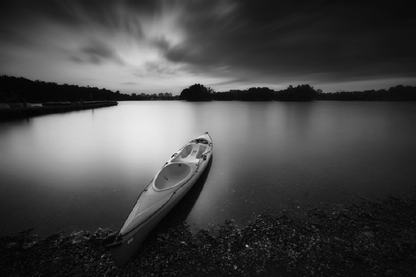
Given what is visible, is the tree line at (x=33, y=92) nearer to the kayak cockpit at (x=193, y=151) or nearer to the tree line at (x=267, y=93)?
the kayak cockpit at (x=193, y=151)

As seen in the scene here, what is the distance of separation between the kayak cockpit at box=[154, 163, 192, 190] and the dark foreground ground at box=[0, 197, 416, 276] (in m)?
1.91

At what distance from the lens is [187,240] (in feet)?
17.9

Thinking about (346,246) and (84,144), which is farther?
(84,144)

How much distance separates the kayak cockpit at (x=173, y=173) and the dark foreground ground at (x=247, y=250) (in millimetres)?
1911

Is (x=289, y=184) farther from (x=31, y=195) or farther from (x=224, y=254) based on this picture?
(x=31, y=195)

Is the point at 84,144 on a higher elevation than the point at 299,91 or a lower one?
lower

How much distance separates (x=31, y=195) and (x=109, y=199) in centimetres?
369

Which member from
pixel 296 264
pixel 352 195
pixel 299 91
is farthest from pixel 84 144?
pixel 299 91

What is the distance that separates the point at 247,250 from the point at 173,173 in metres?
4.76

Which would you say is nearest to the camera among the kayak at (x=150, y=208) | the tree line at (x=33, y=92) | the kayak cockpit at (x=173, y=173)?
the kayak at (x=150, y=208)

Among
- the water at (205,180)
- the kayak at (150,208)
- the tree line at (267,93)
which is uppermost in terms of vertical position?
the tree line at (267,93)

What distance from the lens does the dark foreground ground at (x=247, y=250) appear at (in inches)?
170

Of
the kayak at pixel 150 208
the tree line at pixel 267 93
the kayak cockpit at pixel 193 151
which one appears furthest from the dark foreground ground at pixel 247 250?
the tree line at pixel 267 93

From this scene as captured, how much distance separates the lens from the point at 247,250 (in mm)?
4973
